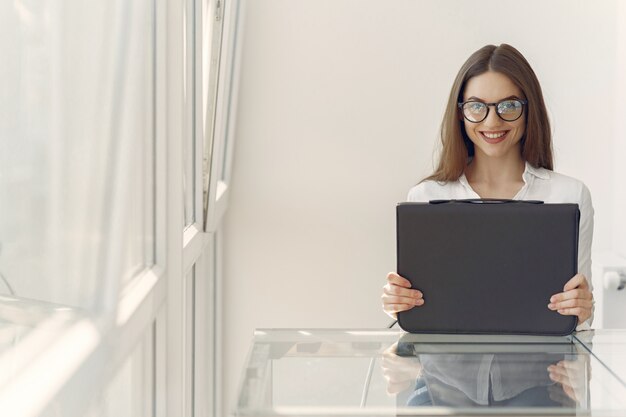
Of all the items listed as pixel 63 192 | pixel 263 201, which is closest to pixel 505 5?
pixel 263 201

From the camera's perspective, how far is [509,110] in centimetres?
283

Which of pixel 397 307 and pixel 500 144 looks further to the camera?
pixel 500 144

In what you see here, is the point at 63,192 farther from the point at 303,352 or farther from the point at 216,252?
the point at 216,252

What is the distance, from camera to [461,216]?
1791 mm

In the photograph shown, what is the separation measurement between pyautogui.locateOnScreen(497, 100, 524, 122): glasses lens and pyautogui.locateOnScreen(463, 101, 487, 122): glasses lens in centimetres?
5

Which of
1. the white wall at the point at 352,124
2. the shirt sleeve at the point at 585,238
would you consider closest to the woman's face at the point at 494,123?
the shirt sleeve at the point at 585,238

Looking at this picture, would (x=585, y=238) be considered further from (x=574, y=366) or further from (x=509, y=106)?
(x=574, y=366)

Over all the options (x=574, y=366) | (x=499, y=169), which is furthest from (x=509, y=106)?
(x=574, y=366)

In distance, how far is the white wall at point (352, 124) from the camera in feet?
12.7

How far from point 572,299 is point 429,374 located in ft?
1.27

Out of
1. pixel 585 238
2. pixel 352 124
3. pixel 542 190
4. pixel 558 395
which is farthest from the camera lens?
pixel 352 124

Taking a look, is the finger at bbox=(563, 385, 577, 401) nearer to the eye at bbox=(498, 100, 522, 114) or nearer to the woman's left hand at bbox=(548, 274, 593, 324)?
the woman's left hand at bbox=(548, 274, 593, 324)

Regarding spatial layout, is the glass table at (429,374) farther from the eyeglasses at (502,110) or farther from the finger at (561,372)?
the eyeglasses at (502,110)

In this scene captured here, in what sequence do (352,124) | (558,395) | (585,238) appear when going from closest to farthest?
(558,395) < (585,238) < (352,124)
